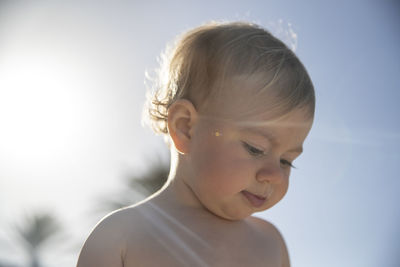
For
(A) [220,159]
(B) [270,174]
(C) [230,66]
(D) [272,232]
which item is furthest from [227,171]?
(D) [272,232]

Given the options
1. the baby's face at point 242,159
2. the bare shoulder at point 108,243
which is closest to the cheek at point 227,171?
the baby's face at point 242,159

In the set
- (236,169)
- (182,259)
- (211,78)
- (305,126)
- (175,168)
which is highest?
(211,78)

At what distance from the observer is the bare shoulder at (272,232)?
7.55 feet

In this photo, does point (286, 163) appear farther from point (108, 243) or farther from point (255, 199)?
point (108, 243)

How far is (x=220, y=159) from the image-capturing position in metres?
1.88

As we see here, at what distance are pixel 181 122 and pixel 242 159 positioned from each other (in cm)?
37

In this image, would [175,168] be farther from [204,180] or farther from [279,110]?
[279,110]

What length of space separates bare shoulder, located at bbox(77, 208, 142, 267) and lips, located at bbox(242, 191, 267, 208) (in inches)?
20.1

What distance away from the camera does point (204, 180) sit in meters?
1.93

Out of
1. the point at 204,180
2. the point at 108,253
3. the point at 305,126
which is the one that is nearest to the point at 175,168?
the point at 204,180

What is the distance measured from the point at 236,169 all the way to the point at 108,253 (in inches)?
25.1

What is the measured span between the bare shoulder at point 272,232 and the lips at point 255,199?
37 centimetres

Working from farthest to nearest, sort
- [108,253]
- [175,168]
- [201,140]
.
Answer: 1. [175,168]
2. [201,140]
3. [108,253]

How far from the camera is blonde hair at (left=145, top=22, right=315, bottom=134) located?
Result: 6.61 feet
